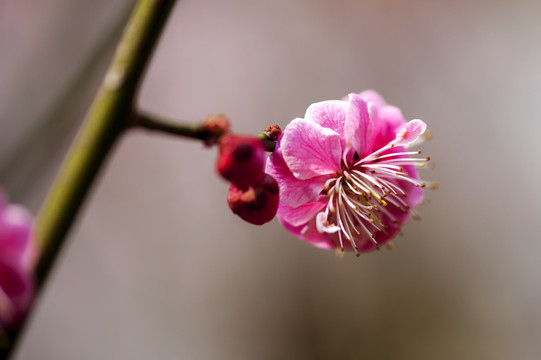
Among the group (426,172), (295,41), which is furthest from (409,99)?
(295,41)

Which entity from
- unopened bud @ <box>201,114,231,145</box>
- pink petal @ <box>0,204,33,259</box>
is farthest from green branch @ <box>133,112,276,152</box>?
pink petal @ <box>0,204,33,259</box>

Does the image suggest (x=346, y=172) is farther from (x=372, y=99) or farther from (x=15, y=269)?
(x=15, y=269)

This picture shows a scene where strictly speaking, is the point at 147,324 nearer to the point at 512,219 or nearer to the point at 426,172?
the point at 426,172

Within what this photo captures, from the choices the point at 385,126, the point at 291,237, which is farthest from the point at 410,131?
the point at 291,237

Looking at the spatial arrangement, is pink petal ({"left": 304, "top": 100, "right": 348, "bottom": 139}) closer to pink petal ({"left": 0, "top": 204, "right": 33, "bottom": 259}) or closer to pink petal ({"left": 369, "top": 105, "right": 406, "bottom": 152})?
pink petal ({"left": 369, "top": 105, "right": 406, "bottom": 152})

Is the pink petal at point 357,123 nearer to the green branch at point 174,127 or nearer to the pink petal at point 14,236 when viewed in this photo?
the green branch at point 174,127

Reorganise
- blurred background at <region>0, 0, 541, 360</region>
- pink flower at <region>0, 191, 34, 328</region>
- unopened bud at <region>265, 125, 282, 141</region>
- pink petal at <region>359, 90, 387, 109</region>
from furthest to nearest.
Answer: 1. blurred background at <region>0, 0, 541, 360</region>
2. pink petal at <region>359, 90, 387, 109</region>
3. unopened bud at <region>265, 125, 282, 141</region>
4. pink flower at <region>0, 191, 34, 328</region>
